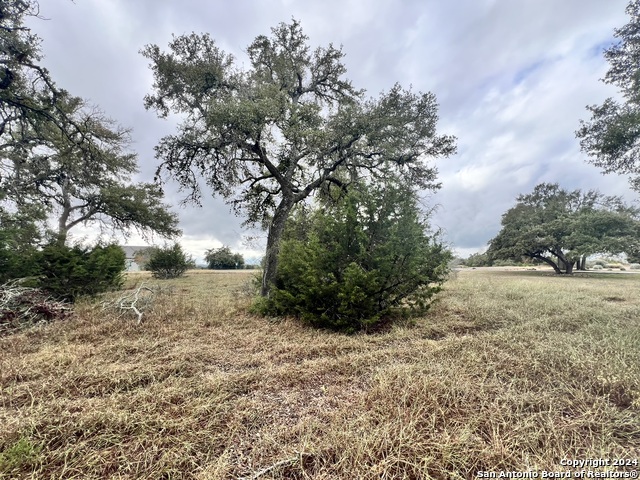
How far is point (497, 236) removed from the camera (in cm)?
2403

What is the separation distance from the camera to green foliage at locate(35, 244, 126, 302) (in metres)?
6.51

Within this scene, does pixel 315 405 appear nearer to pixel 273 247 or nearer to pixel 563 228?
pixel 273 247

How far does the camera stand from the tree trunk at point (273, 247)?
719 centimetres

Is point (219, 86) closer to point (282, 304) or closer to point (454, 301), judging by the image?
point (282, 304)

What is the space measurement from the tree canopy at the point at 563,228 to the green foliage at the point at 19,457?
83.6 feet

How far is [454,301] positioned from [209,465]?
6785 millimetres

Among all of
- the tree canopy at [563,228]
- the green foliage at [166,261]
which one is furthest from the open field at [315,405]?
the tree canopy at [563,228]

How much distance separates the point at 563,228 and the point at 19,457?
2686cm

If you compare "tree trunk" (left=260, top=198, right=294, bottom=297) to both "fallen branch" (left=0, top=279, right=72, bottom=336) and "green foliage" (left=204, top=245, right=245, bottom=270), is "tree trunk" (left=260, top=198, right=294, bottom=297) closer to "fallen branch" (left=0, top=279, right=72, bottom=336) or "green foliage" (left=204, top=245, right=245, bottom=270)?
"fallen branch" (left=0, top=279, right=72, bottom=336)

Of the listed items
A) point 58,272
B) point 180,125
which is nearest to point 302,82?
point 180,125

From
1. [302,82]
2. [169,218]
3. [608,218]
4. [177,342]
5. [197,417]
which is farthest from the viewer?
[608,218]

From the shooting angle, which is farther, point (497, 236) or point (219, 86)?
point (497, 236)

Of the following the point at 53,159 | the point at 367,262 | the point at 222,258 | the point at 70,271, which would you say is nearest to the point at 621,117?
the point at 367,262

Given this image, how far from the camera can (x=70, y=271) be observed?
679 centimetres
